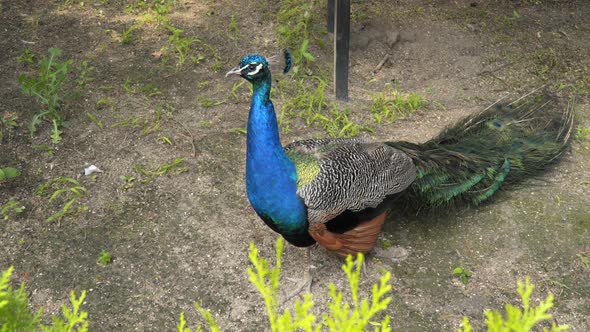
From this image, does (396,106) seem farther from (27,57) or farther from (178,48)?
(27,57)

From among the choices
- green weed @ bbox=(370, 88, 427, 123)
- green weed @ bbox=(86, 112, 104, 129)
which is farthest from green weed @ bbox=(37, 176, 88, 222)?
green weed @ bbox=(370, 88, 427, 123)

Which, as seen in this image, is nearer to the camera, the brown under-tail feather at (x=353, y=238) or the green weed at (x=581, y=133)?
the brown under-tail feather at (x=353, y=238)

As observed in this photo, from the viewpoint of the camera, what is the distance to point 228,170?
3.61 meters

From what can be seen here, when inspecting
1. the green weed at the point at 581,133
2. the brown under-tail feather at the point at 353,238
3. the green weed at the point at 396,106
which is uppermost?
the brown under-tail feather at the point at 353,238

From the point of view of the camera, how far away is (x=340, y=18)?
403cm

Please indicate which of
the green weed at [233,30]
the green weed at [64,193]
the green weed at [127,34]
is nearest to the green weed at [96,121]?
the green weed at [64,193]

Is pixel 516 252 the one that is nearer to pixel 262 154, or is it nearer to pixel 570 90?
pixel 262 154

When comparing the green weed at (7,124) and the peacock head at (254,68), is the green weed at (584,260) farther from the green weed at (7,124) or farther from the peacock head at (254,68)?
the green weed at (7,124)

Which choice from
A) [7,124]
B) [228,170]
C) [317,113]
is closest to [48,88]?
[7,124]

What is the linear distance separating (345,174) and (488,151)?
0.93 metres

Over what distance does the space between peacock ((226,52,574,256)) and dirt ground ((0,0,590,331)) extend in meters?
0.19

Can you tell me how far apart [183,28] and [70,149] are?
161cm

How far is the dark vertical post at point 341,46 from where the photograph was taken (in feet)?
13.1

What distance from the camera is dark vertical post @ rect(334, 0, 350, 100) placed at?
13.1 ft
